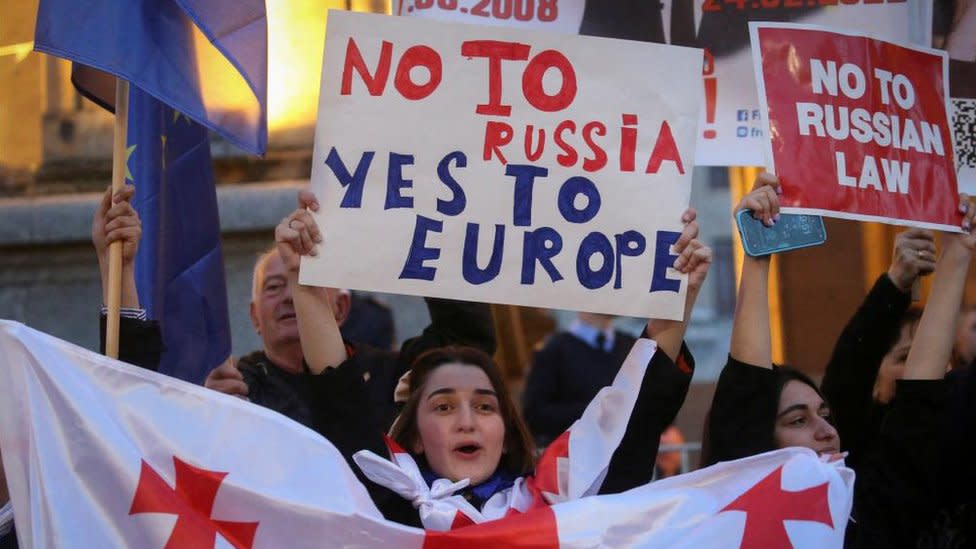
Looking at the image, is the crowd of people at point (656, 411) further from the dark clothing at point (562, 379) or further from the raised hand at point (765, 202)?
the dark clothing at point (562, 379)

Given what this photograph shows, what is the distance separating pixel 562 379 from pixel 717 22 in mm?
2323

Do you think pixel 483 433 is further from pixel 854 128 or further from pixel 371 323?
pixel 371 323

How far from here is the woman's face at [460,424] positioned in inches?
143

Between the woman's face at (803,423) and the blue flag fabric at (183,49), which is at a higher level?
the blue flag fabric at (183,49)

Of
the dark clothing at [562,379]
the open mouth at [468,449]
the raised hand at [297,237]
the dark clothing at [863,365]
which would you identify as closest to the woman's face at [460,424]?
the open mouth at [468,449]

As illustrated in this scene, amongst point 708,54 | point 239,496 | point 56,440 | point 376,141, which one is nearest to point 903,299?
point 708,54

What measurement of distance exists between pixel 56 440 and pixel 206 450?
306 millimetres

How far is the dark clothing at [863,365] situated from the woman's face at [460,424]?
41.8 inches

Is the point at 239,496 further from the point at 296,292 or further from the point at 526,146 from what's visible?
the point at 526,146

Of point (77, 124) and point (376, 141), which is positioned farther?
point (77, 124)

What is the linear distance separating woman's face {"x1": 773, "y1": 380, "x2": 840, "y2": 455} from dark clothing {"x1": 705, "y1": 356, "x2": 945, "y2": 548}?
0.07 meters

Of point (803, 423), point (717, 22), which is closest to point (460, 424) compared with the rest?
point (803, 423)

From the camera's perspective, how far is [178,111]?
398cm

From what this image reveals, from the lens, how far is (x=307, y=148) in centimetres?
716
